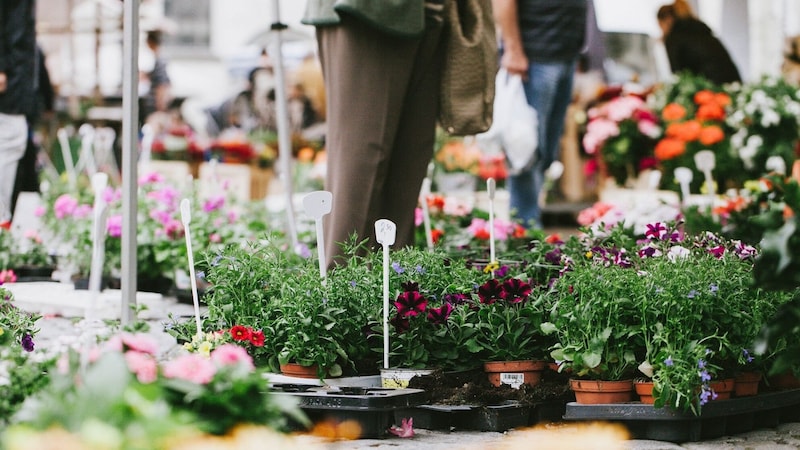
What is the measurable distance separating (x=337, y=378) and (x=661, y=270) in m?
0.89

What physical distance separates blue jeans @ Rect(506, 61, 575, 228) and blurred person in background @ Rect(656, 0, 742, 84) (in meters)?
2.58

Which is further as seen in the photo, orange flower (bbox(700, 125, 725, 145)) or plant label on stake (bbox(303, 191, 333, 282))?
orange flower (bbox(700, 125, 725, 145))

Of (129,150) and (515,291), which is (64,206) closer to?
(129,150)

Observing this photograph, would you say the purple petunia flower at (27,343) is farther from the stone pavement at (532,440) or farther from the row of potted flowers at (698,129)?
the row of potted flowers at (698,129)

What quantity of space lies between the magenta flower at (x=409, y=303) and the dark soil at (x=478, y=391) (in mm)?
178

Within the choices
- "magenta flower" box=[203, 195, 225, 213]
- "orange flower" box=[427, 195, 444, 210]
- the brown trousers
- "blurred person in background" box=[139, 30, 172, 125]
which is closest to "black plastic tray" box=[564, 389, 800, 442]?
the brown trousers

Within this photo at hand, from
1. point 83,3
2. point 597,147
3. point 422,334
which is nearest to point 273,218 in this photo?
point 597,147

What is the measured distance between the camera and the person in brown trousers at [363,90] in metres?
4.14

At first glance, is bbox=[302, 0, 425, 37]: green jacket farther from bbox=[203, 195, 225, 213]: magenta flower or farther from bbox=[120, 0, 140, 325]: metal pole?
bbox=[203, 195, 225, 213]: magenta flower

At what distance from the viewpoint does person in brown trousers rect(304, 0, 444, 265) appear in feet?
13.6

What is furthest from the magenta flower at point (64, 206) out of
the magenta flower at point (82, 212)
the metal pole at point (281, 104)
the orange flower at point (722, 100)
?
the orange flower at point (722, 100)

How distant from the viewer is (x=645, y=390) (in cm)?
330

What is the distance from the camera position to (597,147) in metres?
8.38

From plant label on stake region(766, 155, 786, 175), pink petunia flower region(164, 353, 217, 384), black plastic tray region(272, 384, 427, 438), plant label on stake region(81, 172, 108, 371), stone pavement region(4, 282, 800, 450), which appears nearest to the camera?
pink petunia flower region(164, 353, 217, 384)
